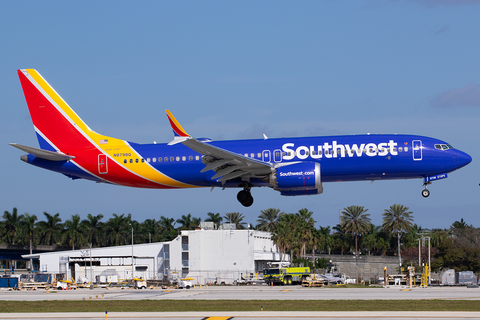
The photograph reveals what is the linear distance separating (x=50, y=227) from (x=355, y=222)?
91.3m

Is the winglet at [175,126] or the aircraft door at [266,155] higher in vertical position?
the winglet at [175,126]

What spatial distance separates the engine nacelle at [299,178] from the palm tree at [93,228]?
142m

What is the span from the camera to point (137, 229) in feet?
600

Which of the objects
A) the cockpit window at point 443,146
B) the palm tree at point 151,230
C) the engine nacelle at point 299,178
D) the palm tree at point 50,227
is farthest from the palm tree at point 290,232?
the engine nacelle at point 299,178

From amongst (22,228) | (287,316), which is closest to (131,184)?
(287,316)

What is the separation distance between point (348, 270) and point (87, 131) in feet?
389

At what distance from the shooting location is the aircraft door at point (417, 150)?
42.1 m

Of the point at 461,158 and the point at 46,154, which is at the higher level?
the point at 46,154

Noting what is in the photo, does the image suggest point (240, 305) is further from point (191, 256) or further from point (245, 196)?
point (191, 256)

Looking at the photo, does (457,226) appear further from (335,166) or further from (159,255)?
(335,166)

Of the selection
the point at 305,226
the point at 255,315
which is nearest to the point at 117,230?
the point at 305,226

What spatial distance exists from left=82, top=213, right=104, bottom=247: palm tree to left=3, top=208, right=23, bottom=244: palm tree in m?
18.9

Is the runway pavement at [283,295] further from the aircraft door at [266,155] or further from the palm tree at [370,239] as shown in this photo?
the palm tree at [370,239]

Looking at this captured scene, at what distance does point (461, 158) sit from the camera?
1676 inches
